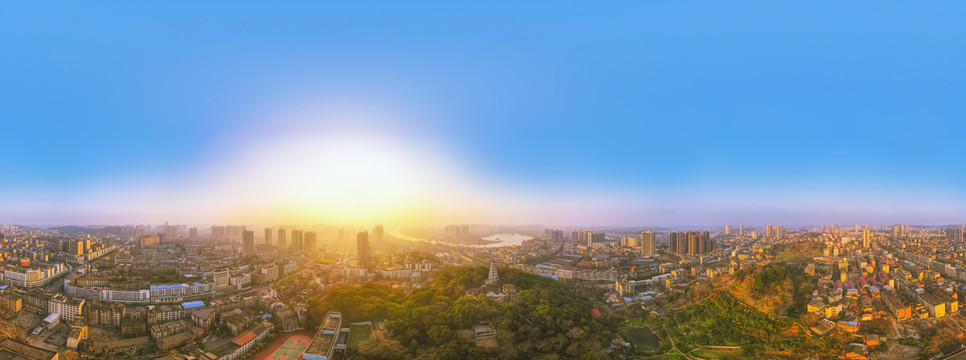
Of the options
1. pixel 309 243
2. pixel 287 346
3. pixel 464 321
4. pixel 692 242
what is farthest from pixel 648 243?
pixel 287 346

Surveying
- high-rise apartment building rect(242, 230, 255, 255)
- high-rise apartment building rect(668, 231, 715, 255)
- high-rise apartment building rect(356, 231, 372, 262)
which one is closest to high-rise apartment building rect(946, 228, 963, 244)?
high-rise apartment building rect(668, 231, 715, 255)

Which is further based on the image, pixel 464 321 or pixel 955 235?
pixel 955 235

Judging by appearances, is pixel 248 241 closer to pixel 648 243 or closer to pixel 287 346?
pixel 287 346

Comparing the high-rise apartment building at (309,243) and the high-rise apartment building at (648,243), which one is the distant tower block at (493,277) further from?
the high-rise apartment building at (648,243)

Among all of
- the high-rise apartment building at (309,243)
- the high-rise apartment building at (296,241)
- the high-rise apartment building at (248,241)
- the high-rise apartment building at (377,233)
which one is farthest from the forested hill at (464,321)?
the high-rise apartment building at (248,241)

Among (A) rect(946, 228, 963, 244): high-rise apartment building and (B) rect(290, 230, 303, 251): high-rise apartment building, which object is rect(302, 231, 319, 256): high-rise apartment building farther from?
(A) rect(946, 228, 963, 244): high-rise apartment building

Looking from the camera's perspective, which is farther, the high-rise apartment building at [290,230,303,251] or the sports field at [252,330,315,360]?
the high-rise apartment building at [290,230,303,251]

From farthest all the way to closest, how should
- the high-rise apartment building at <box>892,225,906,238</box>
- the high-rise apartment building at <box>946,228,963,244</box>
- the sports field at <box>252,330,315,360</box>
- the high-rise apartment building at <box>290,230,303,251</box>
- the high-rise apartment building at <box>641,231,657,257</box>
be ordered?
the high-rise apartment building at <box>641,231,657,257</box>, the high-rise apartment building at <box>290,230,303,251</box>, the high-rise apartment building at <box>892,225,906,238</box>, the high-rise apartment building at <box>946,228,963,244</box>, the sports field at <box>252,330,315,360</box>

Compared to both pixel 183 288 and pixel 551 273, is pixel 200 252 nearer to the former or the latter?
pixel 183 288

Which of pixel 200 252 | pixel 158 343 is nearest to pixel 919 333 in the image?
pixel 158 343

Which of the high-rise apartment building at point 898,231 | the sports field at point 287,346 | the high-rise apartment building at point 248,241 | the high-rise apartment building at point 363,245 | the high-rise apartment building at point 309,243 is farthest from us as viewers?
the high-rise apartment building at point 309,243
